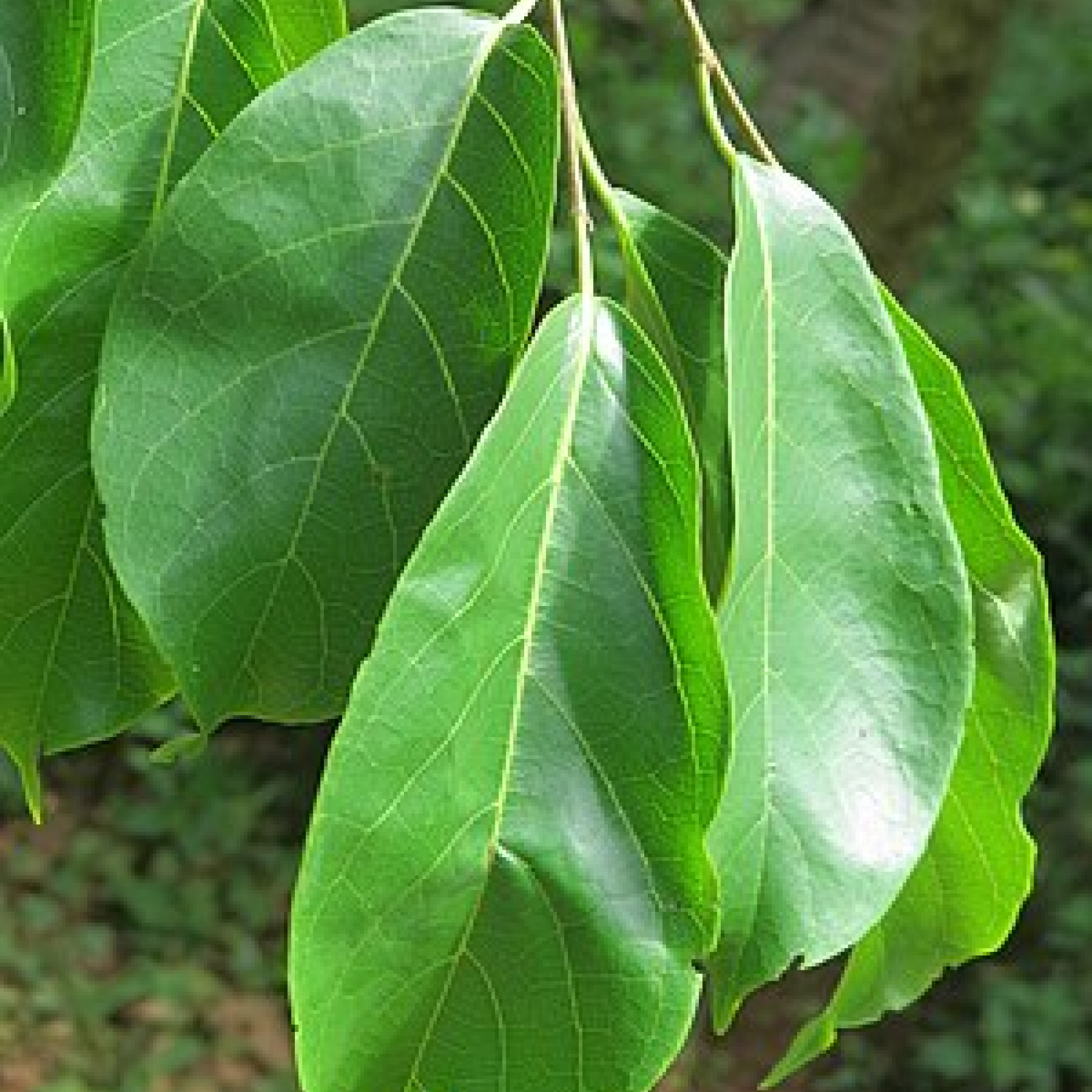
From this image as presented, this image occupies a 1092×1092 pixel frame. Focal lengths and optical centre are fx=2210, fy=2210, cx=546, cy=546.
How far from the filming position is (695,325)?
0.71 metres

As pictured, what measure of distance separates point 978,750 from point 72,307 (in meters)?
0.32

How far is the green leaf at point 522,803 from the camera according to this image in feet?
1.84

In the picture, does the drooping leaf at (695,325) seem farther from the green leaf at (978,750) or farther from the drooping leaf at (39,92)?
the drooping leaf at (39,92)

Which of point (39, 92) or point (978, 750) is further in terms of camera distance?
point (978, 750)

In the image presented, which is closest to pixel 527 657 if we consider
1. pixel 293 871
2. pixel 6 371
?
pixel 6 371

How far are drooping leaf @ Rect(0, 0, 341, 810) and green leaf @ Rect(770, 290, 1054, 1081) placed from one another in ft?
0.78

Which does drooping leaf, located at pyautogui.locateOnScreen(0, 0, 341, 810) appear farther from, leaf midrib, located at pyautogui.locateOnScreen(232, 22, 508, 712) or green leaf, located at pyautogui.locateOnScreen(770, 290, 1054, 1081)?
green leaf, located at pyautogui.locateOnScreen(770, 290, 1054, 1081)

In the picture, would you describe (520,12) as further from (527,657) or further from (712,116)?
(527,657)

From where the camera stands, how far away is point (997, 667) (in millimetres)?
745

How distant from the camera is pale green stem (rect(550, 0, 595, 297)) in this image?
2.14ft

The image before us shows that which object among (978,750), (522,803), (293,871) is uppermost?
(522,803)

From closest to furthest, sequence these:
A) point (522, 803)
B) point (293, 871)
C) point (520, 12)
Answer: point (522, 803)
point (520, 12)
point (293, 871)

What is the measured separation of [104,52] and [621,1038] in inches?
13.1

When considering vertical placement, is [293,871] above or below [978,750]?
below
